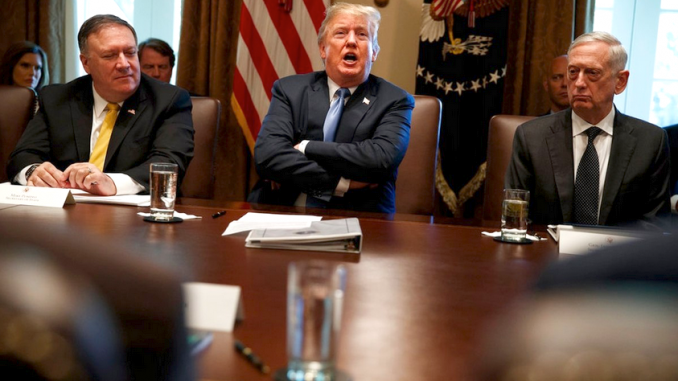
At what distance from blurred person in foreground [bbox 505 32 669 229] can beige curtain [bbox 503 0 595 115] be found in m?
1.42

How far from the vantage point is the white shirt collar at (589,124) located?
2684 mm

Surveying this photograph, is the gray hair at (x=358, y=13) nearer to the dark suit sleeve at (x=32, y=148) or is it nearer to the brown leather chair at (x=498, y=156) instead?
the brown leather chair at (x=498, y=156)

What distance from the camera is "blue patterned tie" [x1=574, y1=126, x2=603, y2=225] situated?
101 inches

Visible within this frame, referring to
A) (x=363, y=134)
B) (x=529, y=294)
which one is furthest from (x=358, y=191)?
(x=529, y=294)

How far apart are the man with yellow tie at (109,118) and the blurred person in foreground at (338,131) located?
378mm

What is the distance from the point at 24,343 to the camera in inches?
13.9

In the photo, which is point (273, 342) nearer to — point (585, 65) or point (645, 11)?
point (585, 65)

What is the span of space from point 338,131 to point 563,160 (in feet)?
3.07

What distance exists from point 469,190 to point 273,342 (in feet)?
11.1

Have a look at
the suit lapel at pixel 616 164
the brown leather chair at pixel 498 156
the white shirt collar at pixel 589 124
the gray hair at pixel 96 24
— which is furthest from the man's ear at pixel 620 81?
the gray hair at pixel 96 24

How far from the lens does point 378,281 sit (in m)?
1.25

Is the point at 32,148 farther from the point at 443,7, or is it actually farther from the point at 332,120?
the point at 443,7

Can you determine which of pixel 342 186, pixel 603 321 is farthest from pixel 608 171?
pixel 603 321

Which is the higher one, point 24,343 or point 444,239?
point 24,343
